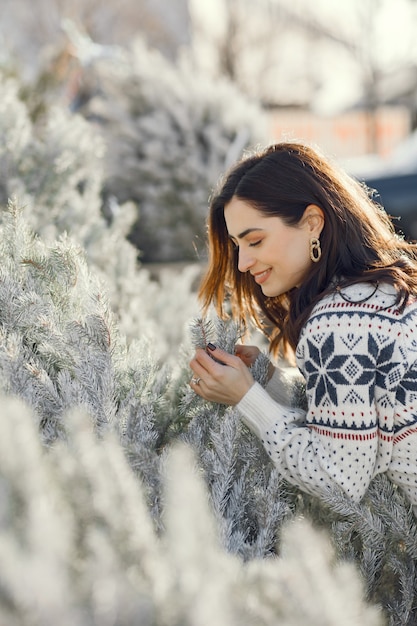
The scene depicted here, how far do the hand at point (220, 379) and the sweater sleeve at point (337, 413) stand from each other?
0.10 feet

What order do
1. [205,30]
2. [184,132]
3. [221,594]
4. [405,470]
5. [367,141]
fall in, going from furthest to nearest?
[205,30] < [367,141] < [184,132] < [405,470] < [221,594]

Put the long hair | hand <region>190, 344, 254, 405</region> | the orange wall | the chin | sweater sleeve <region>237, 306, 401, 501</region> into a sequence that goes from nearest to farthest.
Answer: sweater sleeve <region>237, 306, 401, 501</region> → hand <region>190, 344, 254, 405</region> → the long hair → the chin → the orange wall

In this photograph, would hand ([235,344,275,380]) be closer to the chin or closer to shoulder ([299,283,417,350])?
the chin

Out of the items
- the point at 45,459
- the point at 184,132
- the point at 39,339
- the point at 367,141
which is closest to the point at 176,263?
the point at 184,132

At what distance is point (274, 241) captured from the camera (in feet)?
6.92

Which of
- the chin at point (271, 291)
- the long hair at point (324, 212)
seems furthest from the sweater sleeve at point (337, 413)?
the chin at point (271, 291)

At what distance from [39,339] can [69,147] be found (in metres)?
1.74

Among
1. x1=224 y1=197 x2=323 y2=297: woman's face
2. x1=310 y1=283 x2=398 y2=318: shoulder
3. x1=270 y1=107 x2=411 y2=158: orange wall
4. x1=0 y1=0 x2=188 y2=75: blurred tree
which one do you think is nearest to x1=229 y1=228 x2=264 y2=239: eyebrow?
x1=224 y1=197 x2=323 y2=297: woman's face

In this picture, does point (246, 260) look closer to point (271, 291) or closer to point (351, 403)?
point (271, 291)

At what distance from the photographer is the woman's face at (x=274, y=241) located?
2.11m

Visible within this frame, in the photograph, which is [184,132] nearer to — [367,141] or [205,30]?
[367,141]

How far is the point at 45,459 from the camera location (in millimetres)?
1239

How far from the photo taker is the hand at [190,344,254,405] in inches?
75.5

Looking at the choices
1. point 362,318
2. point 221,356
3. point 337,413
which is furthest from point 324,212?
point 337,413
